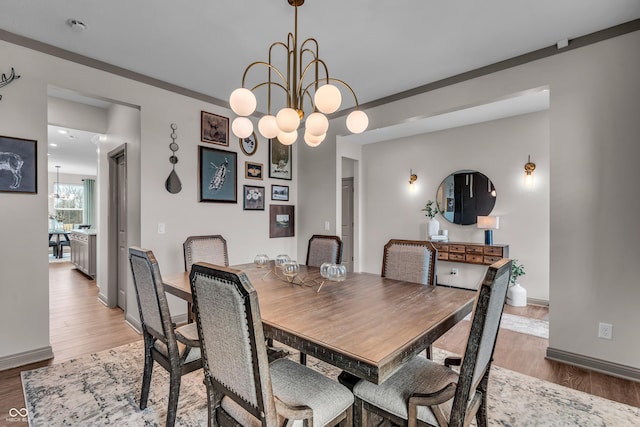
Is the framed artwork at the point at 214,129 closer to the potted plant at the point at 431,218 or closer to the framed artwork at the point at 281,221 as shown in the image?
the framed artwork at the point at 281,221

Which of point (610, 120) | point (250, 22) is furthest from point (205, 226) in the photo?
point (610, 120)

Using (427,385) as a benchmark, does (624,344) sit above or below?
below

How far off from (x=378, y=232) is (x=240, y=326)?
497cm

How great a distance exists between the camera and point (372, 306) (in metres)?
1.58

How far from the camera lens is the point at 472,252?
4.45 m

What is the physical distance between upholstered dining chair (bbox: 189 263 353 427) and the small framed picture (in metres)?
3.05

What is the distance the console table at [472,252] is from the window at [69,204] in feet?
40.5

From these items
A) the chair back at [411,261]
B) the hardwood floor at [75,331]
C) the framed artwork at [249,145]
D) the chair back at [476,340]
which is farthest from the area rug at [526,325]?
the hardwood floor at [75,331]

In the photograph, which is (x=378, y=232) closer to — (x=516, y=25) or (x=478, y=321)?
(x=516, y=25)

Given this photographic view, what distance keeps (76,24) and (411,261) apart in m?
3.14

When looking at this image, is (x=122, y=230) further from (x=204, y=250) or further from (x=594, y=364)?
(x=594, y=364)

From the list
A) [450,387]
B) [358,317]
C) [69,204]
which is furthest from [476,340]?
[69,204]

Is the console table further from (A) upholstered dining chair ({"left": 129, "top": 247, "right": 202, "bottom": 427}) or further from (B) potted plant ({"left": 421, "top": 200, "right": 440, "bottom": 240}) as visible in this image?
(A) upholstered dining chair ({"left": 129, "top": 247, "right": 202, "bottom": 427})

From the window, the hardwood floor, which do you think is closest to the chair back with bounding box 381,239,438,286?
the hardwood floor
